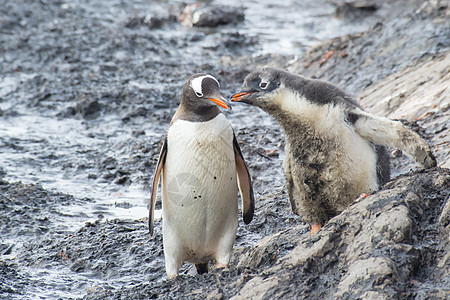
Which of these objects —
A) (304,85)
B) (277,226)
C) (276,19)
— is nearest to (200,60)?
(276,19)

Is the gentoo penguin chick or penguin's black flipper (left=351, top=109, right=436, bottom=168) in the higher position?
penguin's black flipper (left=351, top=109, right=436, bottom=168)

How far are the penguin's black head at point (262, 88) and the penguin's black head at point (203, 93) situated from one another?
249 mm

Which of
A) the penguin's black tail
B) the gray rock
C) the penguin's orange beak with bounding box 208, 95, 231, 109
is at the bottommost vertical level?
the penguin's black tail

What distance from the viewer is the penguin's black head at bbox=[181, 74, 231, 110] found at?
463 centimetres

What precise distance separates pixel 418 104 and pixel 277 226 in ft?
8.47

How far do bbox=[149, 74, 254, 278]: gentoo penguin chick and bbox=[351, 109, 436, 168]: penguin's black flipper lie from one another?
3.28 feet

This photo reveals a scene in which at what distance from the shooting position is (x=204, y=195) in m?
4.77

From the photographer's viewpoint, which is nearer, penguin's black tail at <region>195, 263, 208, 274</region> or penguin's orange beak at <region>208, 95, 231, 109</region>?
penguin's orange beak at <region>208, 95, 231, 109</region>

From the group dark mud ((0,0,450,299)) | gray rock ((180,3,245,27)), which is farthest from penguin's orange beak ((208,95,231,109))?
gray rock ((180,3,245,27))

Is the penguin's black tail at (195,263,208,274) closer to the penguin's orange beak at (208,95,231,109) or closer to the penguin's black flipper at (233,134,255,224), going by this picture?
the penguin's black flipper at (233,134,255,224)

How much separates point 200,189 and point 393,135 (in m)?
1.47

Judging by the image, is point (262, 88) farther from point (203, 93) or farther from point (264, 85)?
point (203, 93)

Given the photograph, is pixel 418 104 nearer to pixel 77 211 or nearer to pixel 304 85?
pixel 304 85

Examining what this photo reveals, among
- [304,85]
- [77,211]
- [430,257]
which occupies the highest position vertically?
[304,85]
